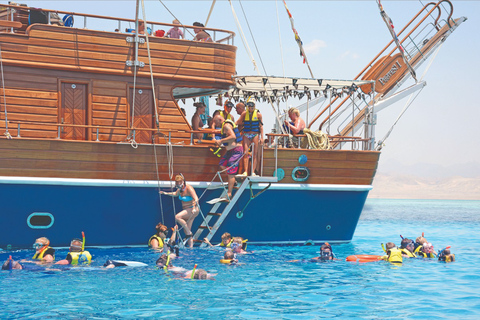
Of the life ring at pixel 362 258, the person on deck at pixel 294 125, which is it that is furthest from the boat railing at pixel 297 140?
the life ring at pixel 362 258

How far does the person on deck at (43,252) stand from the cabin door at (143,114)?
3577 mm

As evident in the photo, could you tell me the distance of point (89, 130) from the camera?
50.7 ft

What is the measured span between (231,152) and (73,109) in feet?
13.0

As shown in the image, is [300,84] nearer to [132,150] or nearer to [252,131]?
[252,131]

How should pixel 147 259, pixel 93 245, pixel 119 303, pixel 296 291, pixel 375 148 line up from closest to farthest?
1. pixel 119 303
2. pixel 296 291
3. pixel 147 259
4. pixel 93 245
5. pixel 375 148

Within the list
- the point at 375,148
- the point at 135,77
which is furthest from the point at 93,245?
the point at 375,148

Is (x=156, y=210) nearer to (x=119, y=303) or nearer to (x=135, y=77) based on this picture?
(x=135, y=77)

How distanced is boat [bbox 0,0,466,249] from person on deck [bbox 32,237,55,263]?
3.60 ft

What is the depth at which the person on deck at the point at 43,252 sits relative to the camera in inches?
520

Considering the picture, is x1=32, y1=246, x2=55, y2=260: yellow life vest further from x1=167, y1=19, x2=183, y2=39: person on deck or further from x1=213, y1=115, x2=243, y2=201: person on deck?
x1=167, y1=19, x2=183, y2=39: person on deck

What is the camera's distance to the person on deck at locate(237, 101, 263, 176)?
51.0 ft

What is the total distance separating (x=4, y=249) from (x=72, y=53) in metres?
4.86

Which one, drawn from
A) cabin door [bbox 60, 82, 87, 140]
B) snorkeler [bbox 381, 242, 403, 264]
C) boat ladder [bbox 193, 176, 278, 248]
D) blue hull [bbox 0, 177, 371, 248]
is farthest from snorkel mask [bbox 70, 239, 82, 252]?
snorkeler [bbox 381, 242, 403, 264]

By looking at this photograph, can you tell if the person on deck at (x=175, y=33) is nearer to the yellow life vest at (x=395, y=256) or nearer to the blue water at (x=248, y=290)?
the blue water at (x=248, y=290)
